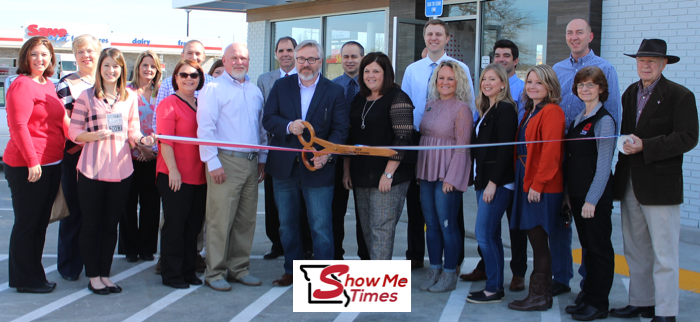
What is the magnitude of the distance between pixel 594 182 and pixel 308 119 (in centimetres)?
219

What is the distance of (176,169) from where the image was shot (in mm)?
4605

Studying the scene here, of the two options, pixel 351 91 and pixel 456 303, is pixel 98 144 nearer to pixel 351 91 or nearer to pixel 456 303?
pixel 351 91

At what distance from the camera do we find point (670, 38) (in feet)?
22.5

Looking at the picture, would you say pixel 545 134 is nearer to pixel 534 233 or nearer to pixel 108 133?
pixel 534 233

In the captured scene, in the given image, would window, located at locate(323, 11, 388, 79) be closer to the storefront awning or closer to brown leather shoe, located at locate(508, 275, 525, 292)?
the storefront awning

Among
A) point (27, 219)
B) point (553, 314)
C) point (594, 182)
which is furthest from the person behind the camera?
point (27, 219)

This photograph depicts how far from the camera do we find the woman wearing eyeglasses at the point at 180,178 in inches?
181

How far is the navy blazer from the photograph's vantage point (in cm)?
462

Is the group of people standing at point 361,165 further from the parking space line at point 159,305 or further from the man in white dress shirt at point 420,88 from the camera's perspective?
the man in white dress shirt at point 420,88

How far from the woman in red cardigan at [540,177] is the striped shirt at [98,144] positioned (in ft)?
10.1

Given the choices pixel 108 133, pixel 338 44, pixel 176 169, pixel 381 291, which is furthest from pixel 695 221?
pixel 338 44

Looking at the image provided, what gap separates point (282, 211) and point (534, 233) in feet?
6.61

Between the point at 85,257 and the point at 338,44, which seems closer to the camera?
the point at 85,257

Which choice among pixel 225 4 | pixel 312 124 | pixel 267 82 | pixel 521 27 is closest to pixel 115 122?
pixel 312 124
